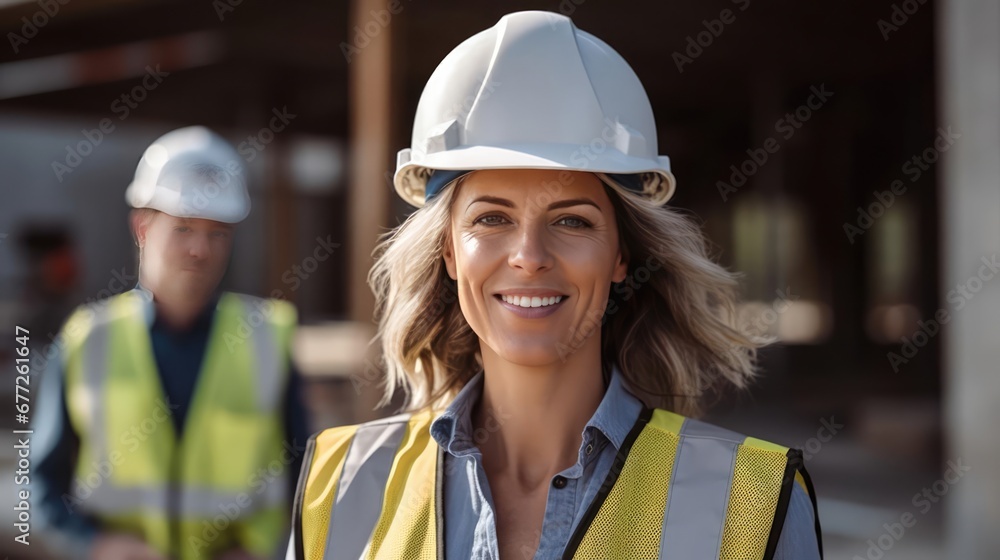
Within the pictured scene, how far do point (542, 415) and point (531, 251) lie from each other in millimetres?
321

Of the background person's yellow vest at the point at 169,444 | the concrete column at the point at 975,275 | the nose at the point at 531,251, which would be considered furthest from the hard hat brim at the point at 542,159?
the concrete column at the point at 975,275

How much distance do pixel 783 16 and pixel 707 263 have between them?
702cm

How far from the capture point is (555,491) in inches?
64.6

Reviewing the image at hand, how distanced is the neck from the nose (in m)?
0.21

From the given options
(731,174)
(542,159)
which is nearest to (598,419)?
(542,159)

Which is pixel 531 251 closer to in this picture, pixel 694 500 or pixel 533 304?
pixel 533 304

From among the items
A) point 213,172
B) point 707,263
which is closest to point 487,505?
point 707,263

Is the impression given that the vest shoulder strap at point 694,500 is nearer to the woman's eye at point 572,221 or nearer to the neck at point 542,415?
the neck at point 542,415

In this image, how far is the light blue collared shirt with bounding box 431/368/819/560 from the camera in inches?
61.7

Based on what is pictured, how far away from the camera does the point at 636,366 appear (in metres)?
1.97

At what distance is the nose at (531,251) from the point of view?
5.35 feet

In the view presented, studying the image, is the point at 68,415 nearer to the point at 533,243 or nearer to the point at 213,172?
the point at 213,172

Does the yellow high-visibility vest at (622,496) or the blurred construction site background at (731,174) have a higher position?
the blurred construction site background at (731,174)

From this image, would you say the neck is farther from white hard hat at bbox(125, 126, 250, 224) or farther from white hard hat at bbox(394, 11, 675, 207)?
white hard hat at bbox(125, 126, 250, 224)
